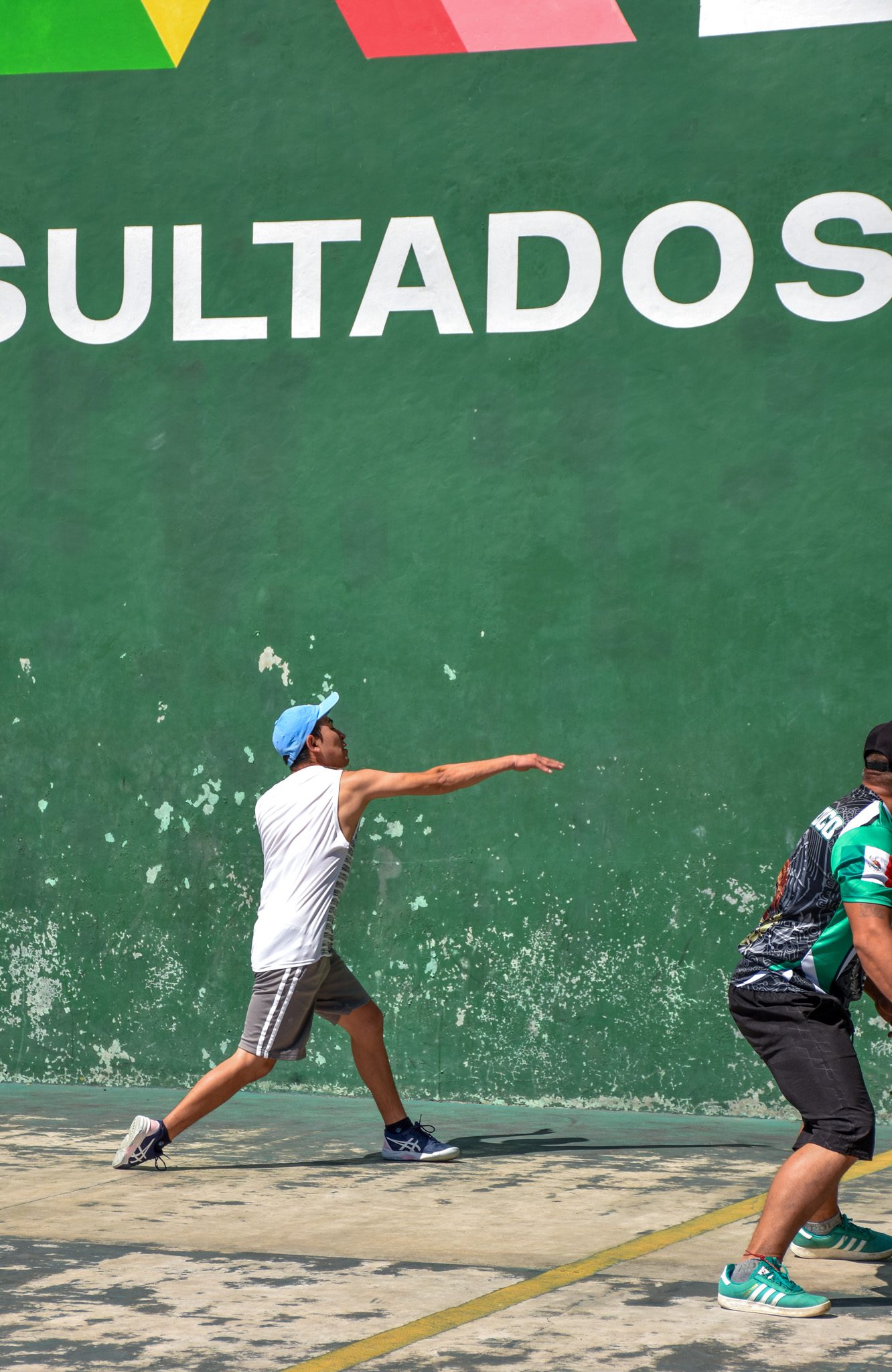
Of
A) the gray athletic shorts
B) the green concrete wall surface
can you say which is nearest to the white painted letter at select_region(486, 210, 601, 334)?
the green concrete wall surface

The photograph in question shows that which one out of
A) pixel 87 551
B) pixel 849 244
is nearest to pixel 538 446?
pixel 849 244

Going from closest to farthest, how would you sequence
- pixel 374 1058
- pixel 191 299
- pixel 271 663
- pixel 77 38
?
1. pixel 374 1058
2. pixel 271 663
3. pixel 191 299
4. pixel 77 38

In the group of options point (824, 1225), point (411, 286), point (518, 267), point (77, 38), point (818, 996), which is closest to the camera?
point (818, 996)

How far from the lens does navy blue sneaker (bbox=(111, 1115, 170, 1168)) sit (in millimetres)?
7352

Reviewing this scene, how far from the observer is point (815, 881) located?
5.48 m

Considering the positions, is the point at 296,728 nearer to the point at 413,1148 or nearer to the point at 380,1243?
the point at 413,1148

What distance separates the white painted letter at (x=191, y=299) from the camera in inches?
371

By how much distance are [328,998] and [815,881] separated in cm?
279

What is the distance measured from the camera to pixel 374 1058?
768cm

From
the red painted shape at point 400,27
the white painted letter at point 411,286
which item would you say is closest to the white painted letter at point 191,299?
the white painted letter at point 411,286

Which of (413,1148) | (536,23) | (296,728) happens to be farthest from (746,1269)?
(536,23)

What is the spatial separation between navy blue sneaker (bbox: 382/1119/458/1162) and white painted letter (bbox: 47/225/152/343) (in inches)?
171

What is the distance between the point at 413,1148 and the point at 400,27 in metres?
5.36

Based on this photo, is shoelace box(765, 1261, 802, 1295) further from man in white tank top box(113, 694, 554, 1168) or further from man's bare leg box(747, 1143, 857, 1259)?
man in white tank top box(113, 694, 554, 1168)
